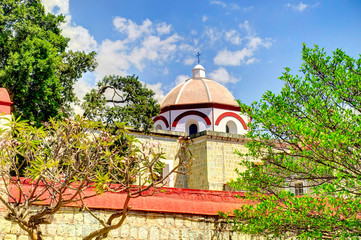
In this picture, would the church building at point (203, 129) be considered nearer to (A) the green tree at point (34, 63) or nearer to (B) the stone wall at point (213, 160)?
(B) the stone wall at point (213, 160)

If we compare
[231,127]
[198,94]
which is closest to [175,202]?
[231,127]

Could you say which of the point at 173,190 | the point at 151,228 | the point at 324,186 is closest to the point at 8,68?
the point at 173,190

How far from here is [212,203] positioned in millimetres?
7703

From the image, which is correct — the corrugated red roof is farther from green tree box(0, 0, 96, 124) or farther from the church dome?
the church dome

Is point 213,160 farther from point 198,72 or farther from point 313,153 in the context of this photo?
point 313,153

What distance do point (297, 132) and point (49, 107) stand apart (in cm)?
797

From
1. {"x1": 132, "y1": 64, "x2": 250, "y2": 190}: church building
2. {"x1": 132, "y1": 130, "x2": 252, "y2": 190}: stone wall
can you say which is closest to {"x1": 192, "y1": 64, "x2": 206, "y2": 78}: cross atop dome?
{"x1": 132, "y1": 64, "x2": 250, "y2": 190}: church building

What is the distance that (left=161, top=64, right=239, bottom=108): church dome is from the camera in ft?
65.3

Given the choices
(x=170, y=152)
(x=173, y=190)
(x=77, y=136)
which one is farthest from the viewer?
(x=170, y=152)

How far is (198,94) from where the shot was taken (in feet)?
66.4

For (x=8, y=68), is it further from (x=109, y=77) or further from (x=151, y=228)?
(x=151, y=228)

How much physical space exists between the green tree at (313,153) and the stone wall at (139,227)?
51cm

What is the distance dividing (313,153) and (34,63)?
26.7 ft

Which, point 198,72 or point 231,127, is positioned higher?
point 198,72
